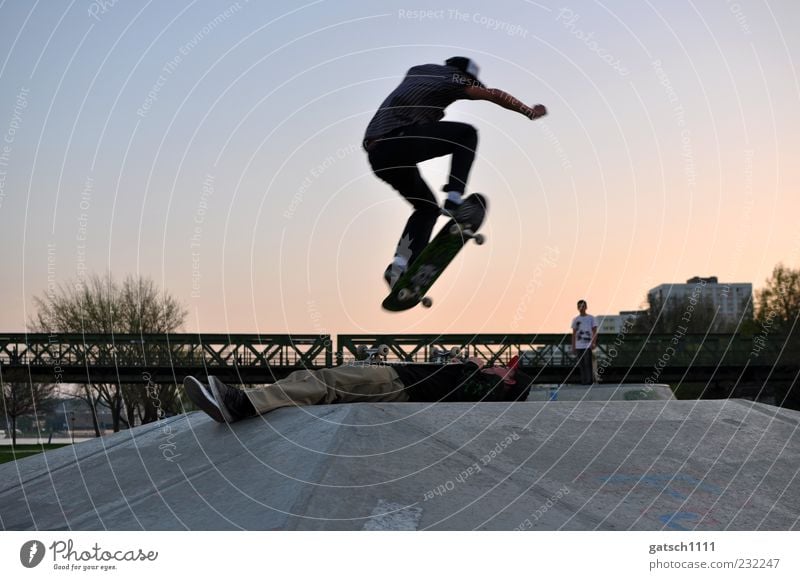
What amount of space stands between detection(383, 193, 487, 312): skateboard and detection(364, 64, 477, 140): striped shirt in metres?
1.31

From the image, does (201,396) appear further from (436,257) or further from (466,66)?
(466,66)

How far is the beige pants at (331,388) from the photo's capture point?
864cm

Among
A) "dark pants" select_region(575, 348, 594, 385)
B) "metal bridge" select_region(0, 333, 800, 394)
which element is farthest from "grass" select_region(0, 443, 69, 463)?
"dark pants" select_region(575, 348, 594, 385)

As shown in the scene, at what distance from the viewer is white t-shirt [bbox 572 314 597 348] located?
17984mm

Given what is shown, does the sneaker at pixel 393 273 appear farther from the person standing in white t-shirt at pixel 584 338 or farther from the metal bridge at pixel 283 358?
the metal bridge at pixel 283 358

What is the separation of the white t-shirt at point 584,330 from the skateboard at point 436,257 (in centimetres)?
787

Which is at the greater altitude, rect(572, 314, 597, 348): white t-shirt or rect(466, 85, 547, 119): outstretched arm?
rect(466, 85, 547, 119): outstretched arm

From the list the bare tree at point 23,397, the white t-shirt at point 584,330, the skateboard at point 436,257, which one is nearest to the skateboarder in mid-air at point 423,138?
the skateboard at point 436,257

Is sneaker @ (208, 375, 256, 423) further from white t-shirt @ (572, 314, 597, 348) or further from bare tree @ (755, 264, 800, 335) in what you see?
bare tree @ (755, 264, 800, 335)

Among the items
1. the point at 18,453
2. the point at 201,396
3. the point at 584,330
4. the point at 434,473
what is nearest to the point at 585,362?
the point at 584,330

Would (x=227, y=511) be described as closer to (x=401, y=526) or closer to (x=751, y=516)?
(x=401, y=526)

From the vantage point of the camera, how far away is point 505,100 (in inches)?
428

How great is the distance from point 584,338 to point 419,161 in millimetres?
8938
